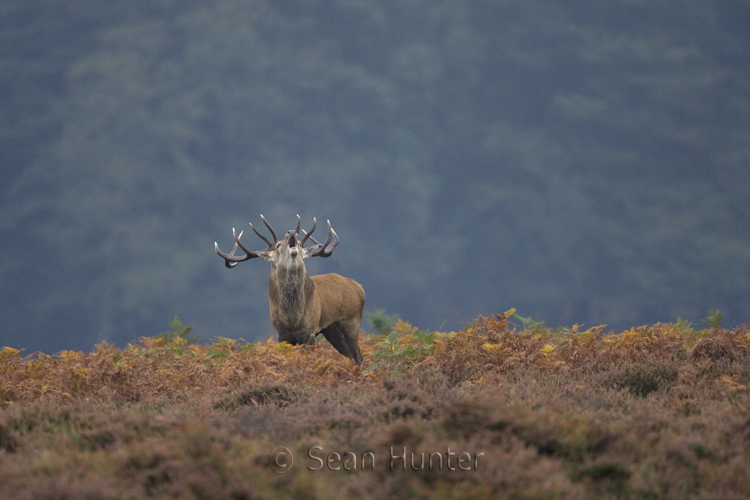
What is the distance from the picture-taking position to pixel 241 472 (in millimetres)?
3518

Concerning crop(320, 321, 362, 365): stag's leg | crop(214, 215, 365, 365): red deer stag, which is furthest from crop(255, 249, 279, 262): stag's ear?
crop(320, 321, 362, 365): stag's leg

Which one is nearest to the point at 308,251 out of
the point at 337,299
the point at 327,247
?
the point at 327,247

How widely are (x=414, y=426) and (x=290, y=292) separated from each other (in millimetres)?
6589

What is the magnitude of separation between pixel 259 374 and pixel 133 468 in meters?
3.67

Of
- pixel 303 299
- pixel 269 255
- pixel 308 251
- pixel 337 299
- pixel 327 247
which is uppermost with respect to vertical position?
pixel 327 247

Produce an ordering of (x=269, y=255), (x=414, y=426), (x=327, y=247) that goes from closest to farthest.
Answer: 1. (x=414, y=426)
2. (x=269, y=255)
3. (x=327, y=247)

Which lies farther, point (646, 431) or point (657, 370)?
point (657, 370)

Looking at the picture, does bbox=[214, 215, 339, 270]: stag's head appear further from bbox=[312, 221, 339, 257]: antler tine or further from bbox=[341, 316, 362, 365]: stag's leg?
bbox=[341, 316, 362, 365]: stag's leg

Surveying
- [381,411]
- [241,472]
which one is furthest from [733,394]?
[241,472]

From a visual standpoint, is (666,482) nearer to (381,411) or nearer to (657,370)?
(381,411)

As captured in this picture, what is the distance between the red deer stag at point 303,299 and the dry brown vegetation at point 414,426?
2.80 metres

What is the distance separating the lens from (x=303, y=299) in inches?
415

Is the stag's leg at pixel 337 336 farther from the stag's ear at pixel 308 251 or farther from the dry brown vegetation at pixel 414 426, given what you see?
the dry brown vegetation at pixel 414 426

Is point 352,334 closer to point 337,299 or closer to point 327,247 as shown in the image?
point 337,299
